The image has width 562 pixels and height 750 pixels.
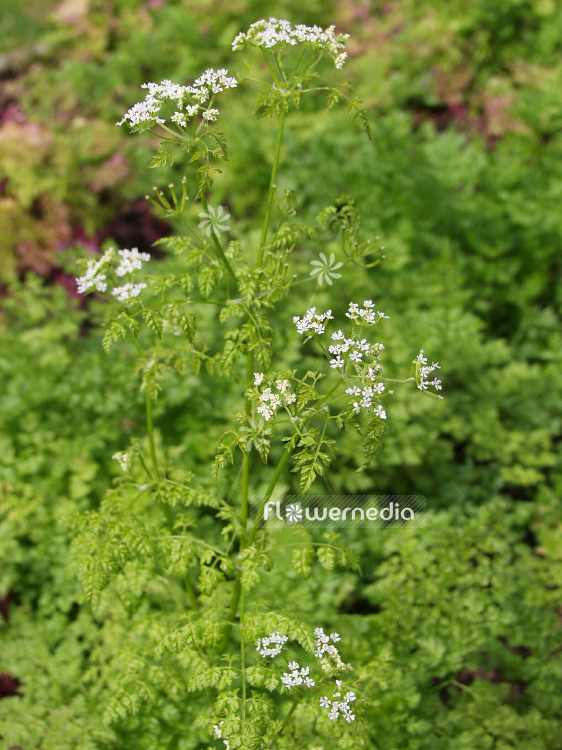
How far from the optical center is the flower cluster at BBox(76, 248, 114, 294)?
1.72 metres

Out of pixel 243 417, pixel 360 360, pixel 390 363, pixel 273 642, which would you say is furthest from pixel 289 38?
pixel 390 363

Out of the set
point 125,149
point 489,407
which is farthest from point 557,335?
point 125,149

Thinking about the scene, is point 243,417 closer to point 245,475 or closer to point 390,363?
point 245,475

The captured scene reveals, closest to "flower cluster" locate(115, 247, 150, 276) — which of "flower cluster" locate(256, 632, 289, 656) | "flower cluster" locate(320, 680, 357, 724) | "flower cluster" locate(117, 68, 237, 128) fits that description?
"flower cluster" locate(117, 68, 237, 128)

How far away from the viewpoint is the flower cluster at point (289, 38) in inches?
62.5

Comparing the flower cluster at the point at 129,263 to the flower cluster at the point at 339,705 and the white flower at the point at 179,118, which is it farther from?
the flower cluster at the point at 339,705

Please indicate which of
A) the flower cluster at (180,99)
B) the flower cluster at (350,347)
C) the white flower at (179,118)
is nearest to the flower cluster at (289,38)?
the flower cluster at (180,99)

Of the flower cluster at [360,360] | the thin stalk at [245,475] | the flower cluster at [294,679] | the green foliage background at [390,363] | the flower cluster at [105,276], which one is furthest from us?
the green foliage background at [390,363]

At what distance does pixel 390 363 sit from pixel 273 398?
189 centimetres

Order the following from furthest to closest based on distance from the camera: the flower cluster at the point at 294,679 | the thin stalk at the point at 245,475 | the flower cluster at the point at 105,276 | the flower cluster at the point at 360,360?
the thin stalk at the point at 245,475
the flower cluster at the point at 105,276
the flower cluster at the point at 294,679
the flower cluster at the point at 360,360

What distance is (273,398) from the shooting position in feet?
5.07

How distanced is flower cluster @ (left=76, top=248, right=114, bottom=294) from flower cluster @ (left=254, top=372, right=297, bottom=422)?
547 millimetres

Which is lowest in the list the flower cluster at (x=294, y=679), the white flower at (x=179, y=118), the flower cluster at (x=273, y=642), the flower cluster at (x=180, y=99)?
the flower cluster at (x=294, y=679)

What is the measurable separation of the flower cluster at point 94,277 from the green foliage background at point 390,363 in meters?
0.77
